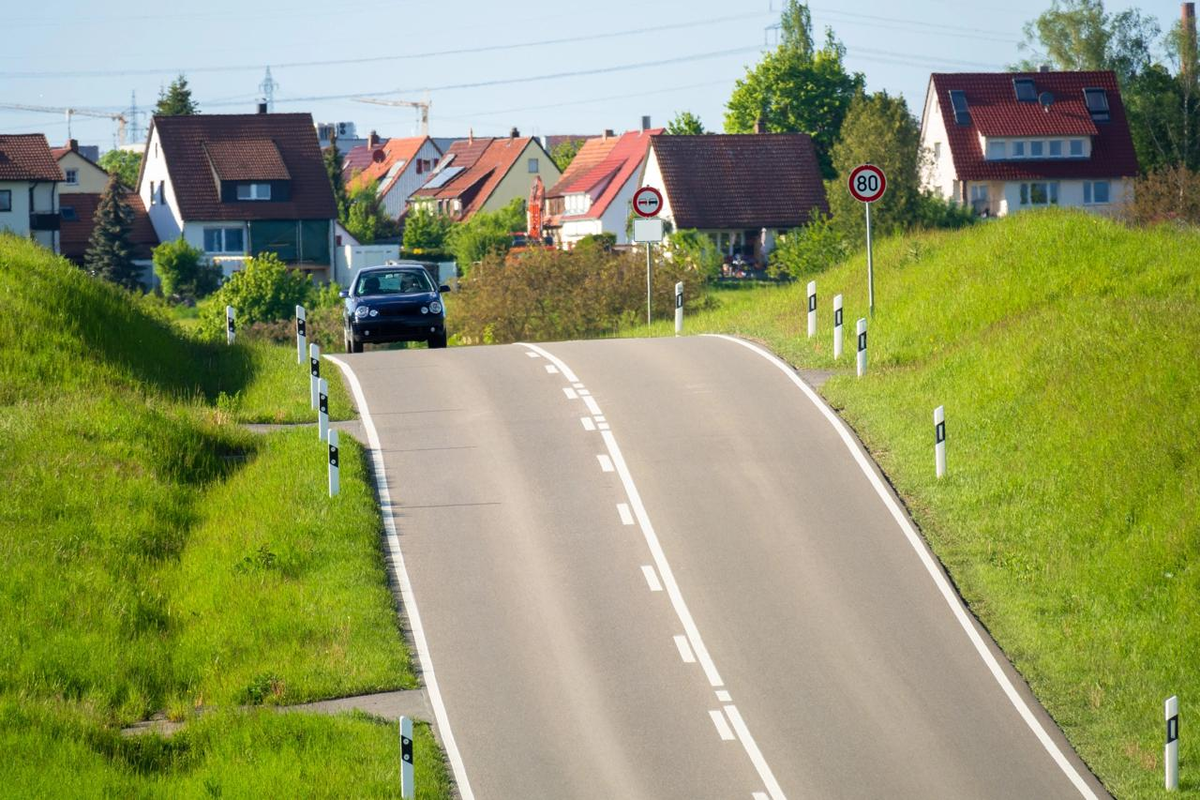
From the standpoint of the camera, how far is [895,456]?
21688 millimetres

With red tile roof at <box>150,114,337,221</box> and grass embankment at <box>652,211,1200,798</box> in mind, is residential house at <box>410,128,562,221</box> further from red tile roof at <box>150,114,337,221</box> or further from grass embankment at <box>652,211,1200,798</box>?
grass embankment at <box>652,211,1200,798</box>

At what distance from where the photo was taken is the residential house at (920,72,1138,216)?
87688 mm

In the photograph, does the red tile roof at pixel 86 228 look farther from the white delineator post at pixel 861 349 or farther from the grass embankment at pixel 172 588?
the white delineator post at pixel 861 349

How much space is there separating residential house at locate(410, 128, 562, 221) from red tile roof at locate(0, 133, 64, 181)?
34694mm

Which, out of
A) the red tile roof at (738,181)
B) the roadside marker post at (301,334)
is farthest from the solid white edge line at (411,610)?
the red tile roof at (738,181)

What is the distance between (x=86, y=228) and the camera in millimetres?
91438

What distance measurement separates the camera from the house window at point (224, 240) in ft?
282

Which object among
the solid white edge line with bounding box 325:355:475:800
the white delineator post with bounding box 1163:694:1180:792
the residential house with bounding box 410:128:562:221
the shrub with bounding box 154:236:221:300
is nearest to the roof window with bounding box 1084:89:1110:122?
the residential house with bounding box 410:128:562:221

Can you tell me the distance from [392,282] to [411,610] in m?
14.5

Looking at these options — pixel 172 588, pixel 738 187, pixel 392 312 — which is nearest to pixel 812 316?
pixel 392 312

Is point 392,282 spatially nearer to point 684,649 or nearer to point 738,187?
point 684,649

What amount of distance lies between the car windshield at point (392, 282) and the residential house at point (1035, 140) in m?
60.8

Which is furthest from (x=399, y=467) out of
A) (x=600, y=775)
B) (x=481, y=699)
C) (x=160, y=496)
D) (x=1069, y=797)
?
(x=1069, y=797)

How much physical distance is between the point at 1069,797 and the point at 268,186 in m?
76.2
